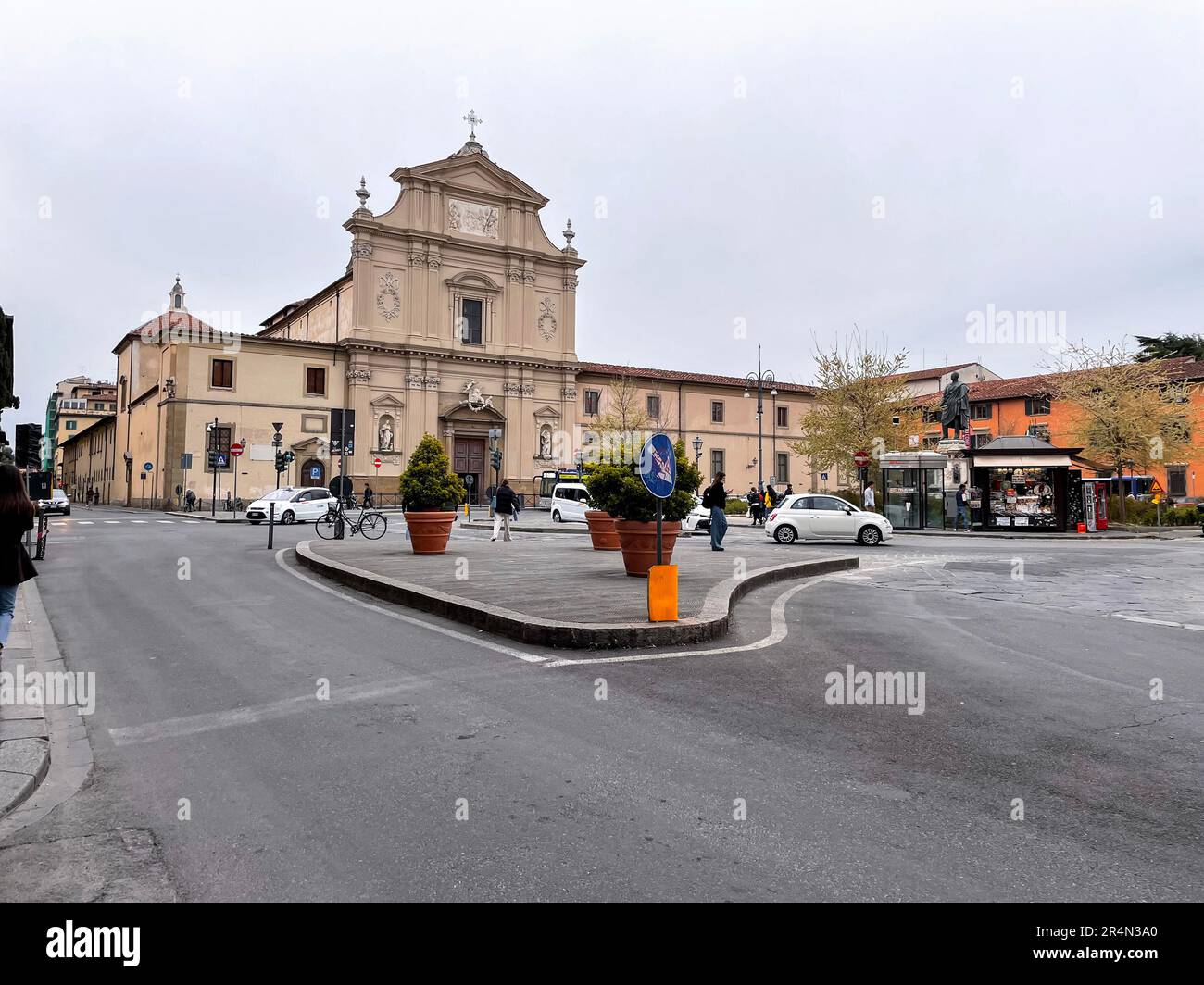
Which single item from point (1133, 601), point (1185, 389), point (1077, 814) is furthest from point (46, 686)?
point (1185, 389)

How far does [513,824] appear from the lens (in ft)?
11.2

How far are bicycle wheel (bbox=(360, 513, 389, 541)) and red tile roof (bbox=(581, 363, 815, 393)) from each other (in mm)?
34660

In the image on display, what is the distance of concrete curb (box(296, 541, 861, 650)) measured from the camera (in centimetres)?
764

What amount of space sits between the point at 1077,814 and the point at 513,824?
2494mm

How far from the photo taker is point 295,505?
1271 inches

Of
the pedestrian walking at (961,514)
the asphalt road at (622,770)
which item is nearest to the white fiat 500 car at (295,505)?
the asphalt road at (622,770)

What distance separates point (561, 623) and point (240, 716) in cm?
327

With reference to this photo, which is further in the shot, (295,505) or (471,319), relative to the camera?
(471,319)

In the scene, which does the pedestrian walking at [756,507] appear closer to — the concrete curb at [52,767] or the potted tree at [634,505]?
the potted tree at [634,505]

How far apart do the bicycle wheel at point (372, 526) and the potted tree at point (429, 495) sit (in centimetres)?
696

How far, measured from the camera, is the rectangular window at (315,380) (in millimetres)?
48594

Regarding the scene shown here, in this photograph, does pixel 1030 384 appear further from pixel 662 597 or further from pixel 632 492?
pixel 662 597

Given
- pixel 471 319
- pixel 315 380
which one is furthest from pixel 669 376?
pixel 315 380
